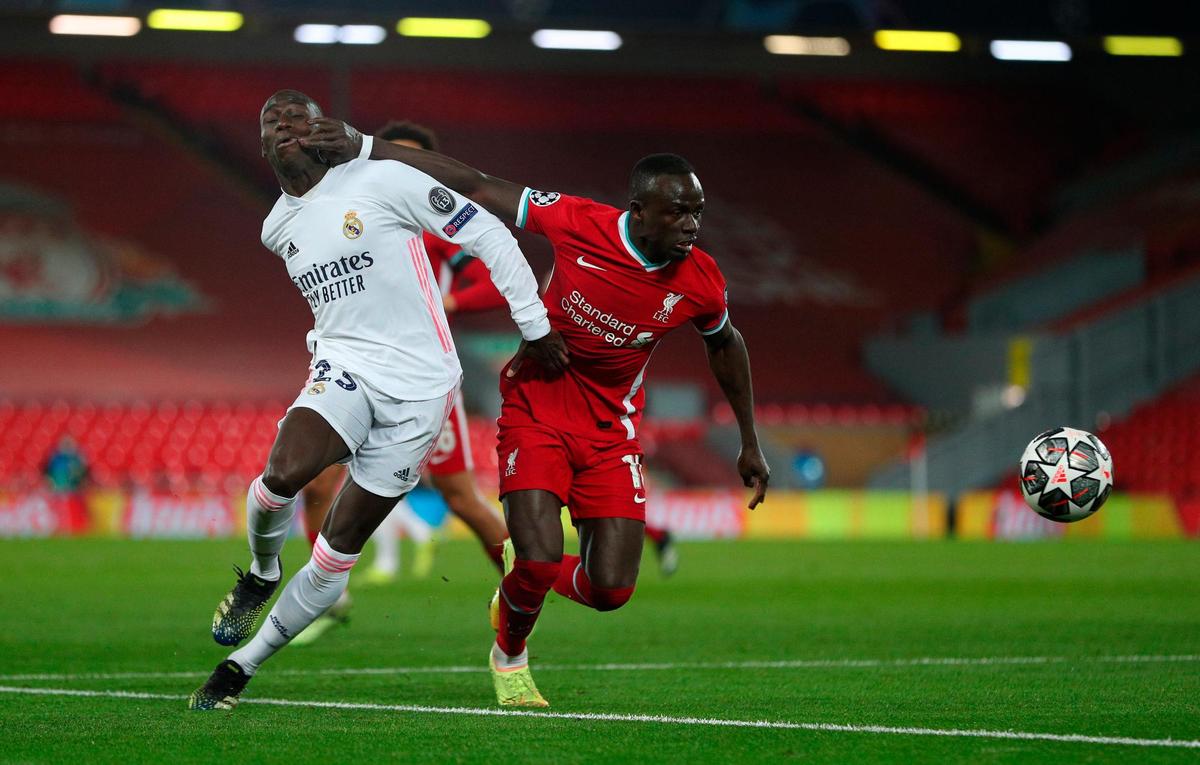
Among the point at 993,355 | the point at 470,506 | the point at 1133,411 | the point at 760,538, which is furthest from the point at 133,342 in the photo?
the point at 470,506

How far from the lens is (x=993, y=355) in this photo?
29875mm

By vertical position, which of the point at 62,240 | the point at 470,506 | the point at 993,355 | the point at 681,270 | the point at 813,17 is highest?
the point at 813,17

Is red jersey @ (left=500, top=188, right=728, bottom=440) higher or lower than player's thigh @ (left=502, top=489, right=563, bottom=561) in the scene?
higher

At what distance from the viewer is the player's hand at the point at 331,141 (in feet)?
19.5

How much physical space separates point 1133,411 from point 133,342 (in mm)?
18774

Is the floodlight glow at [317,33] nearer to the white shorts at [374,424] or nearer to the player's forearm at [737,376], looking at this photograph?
the player's forearm at [737,376]

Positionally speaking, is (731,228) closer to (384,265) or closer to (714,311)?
(714,311)

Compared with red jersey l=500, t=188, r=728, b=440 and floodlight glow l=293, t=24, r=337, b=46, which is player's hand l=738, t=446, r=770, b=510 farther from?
floodlight glow l=293, t=24, r=337, b=46

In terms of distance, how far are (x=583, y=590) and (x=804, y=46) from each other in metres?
22.8

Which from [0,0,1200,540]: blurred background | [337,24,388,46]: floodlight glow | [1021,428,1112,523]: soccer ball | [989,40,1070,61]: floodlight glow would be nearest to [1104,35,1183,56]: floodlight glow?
[0,0,1200,540]: blurred background

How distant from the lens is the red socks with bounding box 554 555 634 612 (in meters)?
6.35

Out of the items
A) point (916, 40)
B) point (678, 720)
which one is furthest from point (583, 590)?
point (916, 40)

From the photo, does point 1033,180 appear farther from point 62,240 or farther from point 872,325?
point 62,240

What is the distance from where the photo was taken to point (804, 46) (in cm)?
2795
